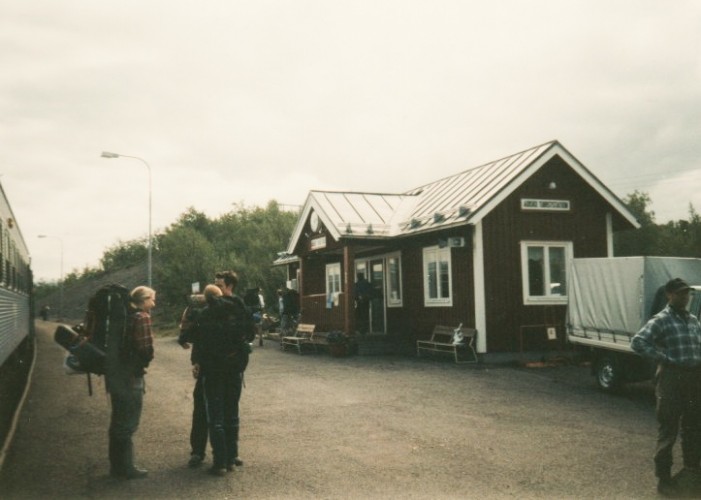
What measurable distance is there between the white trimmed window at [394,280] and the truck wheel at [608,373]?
970 centimetres

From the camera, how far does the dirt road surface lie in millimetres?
6402

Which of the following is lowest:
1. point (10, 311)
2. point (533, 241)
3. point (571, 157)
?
point (10, 311)

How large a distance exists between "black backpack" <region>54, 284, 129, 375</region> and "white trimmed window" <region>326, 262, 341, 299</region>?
1853 centimetres

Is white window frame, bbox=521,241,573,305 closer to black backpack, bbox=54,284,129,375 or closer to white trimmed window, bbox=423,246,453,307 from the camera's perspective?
white trimmed window, bbox=423,246,453,307

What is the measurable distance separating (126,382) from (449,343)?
12575mm

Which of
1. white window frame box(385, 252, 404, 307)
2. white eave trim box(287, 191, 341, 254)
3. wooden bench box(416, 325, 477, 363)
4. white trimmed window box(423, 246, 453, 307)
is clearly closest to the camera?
wooden bench box(416, 325, 477, 363)

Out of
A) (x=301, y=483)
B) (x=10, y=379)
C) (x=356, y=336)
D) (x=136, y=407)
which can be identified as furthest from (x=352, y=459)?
(x=356, y=336)

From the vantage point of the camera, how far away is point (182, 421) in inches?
391

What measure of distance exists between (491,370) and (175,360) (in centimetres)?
905

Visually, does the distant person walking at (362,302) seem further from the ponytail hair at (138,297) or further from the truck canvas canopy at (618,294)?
the ponytail hair at (138,297)

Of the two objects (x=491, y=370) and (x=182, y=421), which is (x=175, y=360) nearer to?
(x=491, y=370)

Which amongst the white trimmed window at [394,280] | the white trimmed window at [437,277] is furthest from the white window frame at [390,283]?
the white trimmed window at [437,277]

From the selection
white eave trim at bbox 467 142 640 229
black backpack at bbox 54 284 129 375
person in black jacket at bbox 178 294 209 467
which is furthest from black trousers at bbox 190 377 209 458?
white eave trim at bbox 467 142 640 229

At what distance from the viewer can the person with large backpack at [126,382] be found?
6754 mm
